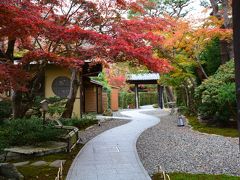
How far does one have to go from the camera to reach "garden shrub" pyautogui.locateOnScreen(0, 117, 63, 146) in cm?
878

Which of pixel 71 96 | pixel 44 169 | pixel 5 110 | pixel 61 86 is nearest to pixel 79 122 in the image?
pixel 71 96

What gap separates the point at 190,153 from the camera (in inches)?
330

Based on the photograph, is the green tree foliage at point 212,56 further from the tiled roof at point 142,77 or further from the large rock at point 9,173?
the large rock at point 9,173

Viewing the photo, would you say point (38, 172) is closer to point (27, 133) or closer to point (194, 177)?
point (27, 133)

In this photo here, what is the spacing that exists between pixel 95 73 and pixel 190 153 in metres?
10.8

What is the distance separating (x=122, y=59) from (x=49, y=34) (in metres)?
2.81

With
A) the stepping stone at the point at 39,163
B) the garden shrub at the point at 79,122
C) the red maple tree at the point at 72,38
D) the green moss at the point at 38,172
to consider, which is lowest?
the green moss at the point at 38,172

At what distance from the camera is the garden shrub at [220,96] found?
40.5ft

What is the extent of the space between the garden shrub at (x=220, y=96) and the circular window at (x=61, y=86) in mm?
6761

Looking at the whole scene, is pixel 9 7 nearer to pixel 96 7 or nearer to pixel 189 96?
pixel 96 7

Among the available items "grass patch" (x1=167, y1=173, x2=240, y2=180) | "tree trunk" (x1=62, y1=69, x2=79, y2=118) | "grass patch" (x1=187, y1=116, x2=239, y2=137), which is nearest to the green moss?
"grass patch" (x1=167, y1=173, x2=240, y2=180)

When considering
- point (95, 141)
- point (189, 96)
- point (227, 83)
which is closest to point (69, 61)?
point (95, 141)

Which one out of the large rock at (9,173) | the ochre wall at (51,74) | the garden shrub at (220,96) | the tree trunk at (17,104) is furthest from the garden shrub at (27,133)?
the ochre wall at (51,74)

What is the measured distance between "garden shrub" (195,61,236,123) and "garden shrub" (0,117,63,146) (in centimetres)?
680
